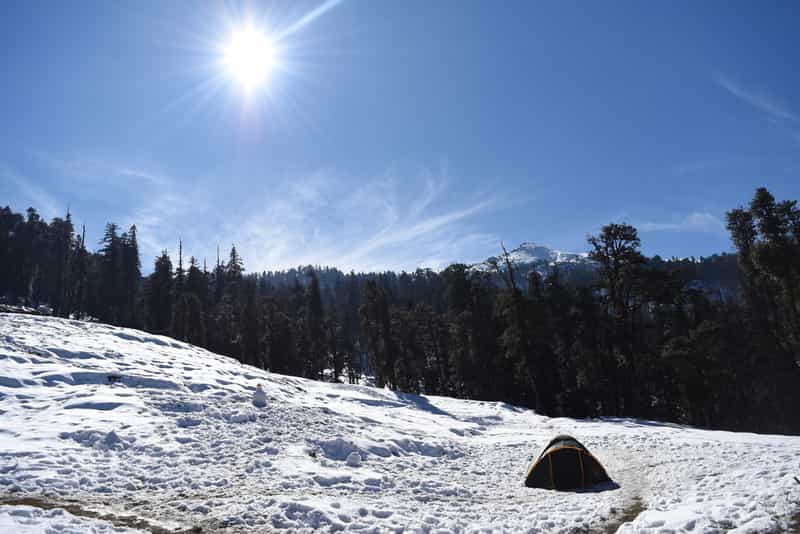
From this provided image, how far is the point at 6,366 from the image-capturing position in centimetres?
1538

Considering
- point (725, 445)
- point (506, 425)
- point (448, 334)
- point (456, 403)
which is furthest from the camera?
point (448, 334)

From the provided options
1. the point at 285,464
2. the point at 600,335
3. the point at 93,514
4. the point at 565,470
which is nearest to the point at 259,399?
the point at 285,464

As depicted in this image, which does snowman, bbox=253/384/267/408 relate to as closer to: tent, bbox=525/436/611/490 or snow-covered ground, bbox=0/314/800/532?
snow-covered ground, bbox=0/314/800/532

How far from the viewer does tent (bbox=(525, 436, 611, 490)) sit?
12766 mm

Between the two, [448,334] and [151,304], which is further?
[151,304]

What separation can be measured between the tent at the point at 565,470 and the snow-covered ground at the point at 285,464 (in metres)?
0.57

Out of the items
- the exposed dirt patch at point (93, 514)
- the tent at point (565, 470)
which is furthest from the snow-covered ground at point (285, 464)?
the tent at point (565, 470)

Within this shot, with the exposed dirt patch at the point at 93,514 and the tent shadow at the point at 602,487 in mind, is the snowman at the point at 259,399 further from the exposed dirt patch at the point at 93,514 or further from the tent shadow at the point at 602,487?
the tent shadow at the point at 602,487

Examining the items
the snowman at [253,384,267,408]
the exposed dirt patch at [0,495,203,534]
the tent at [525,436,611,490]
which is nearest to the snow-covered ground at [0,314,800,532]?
the exposed dirt patch at [0,495,203,534]

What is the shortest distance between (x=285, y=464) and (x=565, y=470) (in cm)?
874

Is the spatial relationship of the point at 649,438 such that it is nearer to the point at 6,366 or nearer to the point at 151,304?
the point at 6,366

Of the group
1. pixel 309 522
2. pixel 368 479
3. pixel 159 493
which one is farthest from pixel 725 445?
pixel 159 493

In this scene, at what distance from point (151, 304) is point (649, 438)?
65975 millimetres

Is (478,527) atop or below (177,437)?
below
